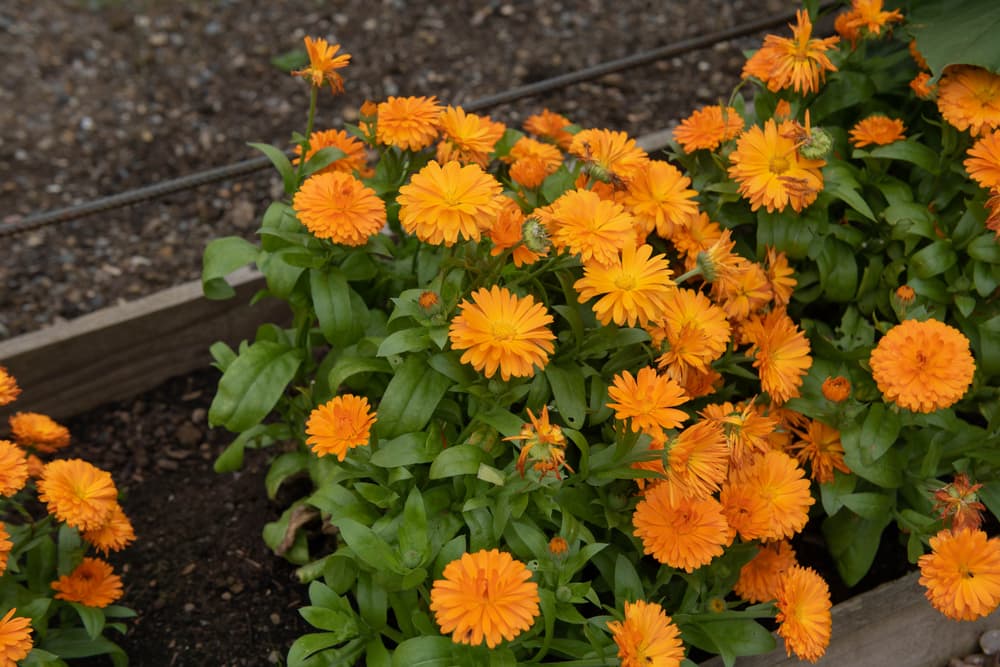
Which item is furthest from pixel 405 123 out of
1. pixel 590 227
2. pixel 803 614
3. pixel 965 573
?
pixel 965 573

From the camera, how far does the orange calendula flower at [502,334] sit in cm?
143

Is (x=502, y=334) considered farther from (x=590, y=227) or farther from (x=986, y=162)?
(x=986, y=162)

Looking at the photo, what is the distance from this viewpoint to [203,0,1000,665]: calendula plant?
59.2 inches

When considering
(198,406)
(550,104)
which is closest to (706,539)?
(198,406)

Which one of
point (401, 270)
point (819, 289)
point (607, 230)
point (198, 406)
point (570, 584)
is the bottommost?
point (198, 406)

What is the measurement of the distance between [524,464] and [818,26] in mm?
1678

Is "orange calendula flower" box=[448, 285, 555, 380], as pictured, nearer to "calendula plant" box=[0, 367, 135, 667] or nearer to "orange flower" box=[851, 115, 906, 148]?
"calendula plant" box=[0, 367, 135, 667]

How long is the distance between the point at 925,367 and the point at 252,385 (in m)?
1.10

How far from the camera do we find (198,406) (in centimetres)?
235

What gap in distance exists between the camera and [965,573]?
5.06 feet

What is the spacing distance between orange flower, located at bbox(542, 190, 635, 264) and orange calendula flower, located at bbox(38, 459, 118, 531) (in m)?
0.86

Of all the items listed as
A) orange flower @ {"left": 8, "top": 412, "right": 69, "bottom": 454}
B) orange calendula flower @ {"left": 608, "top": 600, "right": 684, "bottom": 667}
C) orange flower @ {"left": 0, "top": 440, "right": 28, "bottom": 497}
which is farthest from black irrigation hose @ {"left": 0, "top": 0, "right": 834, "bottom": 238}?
orange calendula flower @ {"left": 608, "top": 600, "right": 684, "bottom": 667}

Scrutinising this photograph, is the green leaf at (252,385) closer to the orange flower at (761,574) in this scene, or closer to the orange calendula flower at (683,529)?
the orange calendula flower at (683,529)

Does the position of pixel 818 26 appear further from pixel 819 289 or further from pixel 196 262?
pixel 196 262
